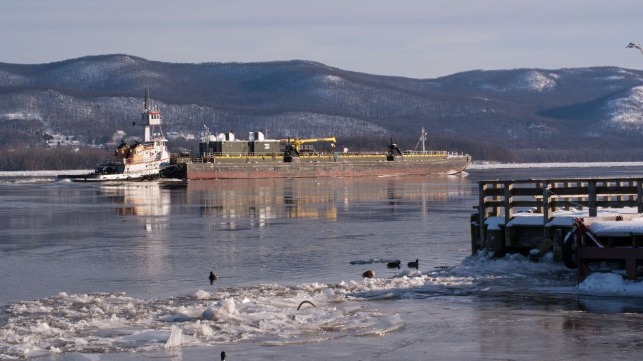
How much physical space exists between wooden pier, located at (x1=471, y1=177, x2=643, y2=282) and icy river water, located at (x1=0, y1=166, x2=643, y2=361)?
20.5 inches

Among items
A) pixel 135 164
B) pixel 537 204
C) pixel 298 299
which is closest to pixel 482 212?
pixel 537 204

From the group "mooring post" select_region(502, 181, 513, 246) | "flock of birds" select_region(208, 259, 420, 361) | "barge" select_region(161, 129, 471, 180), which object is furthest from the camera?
"barge" select_region(161, 129, 471, 180)

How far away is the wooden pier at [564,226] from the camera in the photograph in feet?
84.7

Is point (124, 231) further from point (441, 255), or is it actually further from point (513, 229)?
point (513, 229)

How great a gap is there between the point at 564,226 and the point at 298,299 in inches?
297

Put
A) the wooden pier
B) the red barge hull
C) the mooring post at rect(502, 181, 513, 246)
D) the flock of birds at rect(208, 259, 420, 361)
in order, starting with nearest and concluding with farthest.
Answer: the wooden pier → the flock of birds at rect(208, 259, 420, 361) → the mooring post at rect(502, 181, 513, 246) → the red barge hull

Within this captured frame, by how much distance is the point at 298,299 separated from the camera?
2566 centimetres

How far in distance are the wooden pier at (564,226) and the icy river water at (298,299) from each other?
0.52m

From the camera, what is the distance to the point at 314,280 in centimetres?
2989

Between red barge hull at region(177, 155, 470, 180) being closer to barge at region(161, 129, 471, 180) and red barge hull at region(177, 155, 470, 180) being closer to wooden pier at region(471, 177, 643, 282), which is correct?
barge at region(161, 129, 471, 180)

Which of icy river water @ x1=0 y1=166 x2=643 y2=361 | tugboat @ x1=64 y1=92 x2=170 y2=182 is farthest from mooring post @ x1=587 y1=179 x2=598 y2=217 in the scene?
tugboat @ x1=64 y1=92 x2=170 y2=182

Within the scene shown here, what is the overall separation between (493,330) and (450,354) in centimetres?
217

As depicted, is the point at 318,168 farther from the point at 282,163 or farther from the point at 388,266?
the point at 388,266

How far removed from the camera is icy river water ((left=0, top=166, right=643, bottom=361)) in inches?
816
